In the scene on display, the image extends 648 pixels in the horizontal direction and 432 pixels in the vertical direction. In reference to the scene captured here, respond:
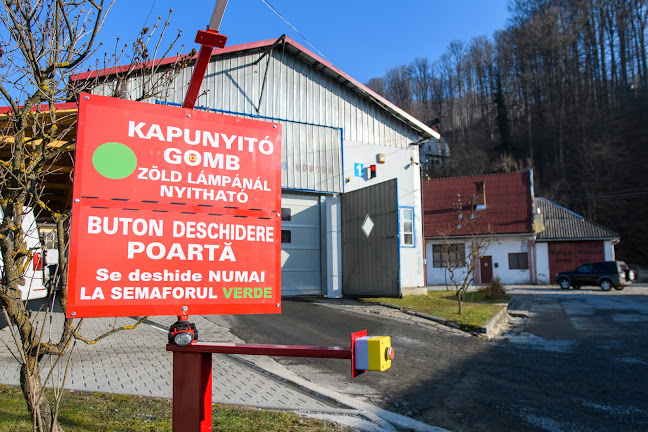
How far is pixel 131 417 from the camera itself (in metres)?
4.61

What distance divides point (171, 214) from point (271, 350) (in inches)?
39.7

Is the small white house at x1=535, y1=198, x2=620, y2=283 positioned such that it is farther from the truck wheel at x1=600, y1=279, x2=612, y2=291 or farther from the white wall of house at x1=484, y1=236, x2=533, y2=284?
the truck wheel at x1=600, y1=279, x2=612, y2=291

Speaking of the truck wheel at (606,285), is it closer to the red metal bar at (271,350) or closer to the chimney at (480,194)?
the chimney at (480,194)

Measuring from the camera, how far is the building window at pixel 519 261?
1341 inches

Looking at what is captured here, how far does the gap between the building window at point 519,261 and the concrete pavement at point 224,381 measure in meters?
29.7

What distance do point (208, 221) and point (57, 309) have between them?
1210cm

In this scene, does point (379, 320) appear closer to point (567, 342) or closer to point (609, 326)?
point (567, 342)

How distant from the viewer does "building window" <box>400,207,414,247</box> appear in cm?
1655

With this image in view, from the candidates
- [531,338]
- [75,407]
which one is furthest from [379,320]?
[75,407]

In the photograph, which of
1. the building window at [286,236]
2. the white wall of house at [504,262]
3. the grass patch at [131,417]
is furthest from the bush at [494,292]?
the grass patch at [131,417]

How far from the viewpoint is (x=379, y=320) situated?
457 inches

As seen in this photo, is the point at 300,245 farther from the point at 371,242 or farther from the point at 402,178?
the point at 402,178

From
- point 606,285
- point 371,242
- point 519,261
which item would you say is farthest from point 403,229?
point 519,261

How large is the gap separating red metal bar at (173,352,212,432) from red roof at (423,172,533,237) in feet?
107
